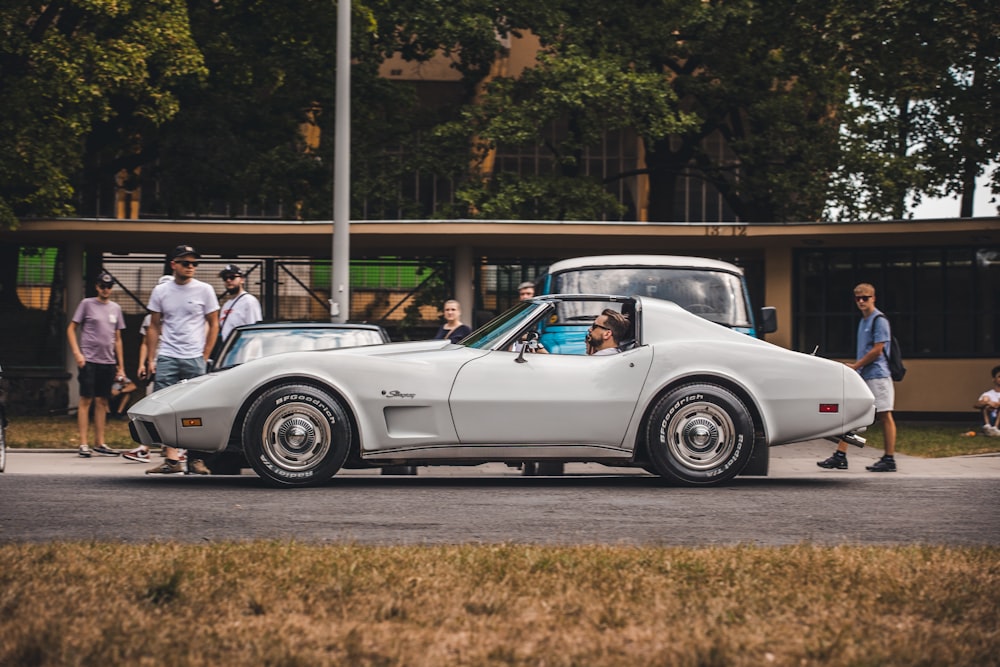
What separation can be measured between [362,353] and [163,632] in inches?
189

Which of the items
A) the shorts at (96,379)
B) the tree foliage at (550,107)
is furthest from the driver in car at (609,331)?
the tree foliage at (550,107)

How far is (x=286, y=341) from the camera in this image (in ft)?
35.6

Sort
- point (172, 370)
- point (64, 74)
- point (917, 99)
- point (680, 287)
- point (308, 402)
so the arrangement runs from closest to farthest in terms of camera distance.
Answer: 1. point (308, 402)
2. point (172, 370)
3. point (680, 287)
4. point (64, 74)
5. point (917, 99)

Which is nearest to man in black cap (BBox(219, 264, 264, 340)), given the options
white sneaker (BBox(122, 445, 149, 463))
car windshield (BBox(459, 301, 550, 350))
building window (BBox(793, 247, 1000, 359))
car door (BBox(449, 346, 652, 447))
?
white sneaker (BBox(122, 445, 149, 463))

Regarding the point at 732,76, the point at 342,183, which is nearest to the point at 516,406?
the point at 342,183

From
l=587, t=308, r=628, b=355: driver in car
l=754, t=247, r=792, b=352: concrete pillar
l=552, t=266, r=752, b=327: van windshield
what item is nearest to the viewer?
l=587, t=308, r=628, b=355: driver in car

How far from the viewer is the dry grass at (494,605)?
161 inches

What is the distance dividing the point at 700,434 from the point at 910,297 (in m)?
13.2

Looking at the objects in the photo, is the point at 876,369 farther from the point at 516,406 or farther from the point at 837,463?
the point at 516,406

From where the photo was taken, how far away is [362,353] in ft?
29.7

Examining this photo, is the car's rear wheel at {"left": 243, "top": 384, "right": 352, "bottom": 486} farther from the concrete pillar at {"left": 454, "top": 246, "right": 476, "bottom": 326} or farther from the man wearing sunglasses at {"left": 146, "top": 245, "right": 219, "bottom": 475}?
the concrete pillar at {"left": 454, "top": 246, "right": 476, "bottom": 326}

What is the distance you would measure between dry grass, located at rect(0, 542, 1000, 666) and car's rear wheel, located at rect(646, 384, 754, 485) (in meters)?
2.87

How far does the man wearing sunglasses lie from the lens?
34.7 ft

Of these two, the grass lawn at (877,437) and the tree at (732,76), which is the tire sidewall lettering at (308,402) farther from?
the tree at (732,76)
